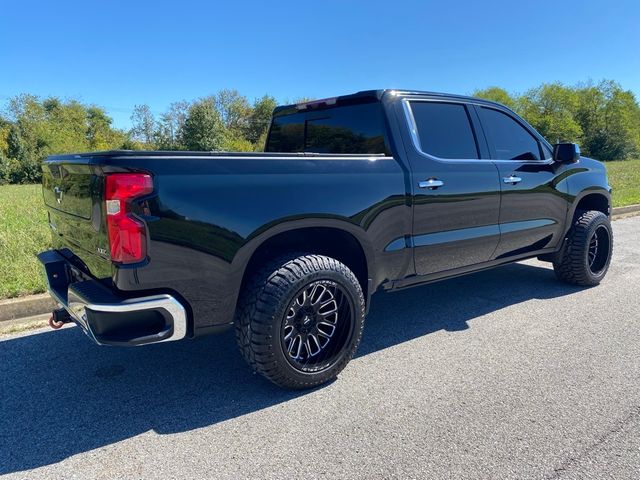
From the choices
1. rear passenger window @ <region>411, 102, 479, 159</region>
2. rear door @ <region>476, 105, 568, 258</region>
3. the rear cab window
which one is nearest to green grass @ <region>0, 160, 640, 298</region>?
the rear cab window

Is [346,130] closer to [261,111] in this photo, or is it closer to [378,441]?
[378,441]

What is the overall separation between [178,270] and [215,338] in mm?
1571

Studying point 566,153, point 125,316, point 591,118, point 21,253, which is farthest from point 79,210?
point 591,118

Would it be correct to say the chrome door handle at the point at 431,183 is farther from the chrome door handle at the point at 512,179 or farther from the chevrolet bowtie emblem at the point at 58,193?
the chevrolet bowtie emblem at the point at 58,193

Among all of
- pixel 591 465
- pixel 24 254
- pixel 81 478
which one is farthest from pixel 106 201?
pixel 24 254

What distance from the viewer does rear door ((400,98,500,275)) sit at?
3.47 m

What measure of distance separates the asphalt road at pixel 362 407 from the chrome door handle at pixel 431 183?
1.22m

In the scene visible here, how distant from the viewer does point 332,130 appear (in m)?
3.93

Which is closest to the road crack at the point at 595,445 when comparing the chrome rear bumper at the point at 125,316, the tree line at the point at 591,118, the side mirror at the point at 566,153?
the chrome rear bumper at the point at 125,316

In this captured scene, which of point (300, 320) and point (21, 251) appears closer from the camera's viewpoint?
point (300, 320)

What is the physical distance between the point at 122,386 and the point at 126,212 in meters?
1.33

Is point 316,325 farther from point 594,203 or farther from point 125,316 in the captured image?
point 594,203

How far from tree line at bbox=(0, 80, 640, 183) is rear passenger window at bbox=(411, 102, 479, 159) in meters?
45.5

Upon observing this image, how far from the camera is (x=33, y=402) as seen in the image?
111 inches
